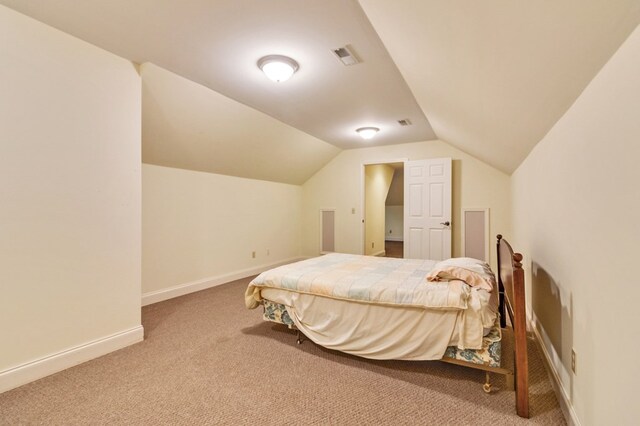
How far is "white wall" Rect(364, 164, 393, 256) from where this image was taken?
20.3 feet

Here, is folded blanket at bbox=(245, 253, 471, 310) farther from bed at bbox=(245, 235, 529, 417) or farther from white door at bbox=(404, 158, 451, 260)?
white door at bbox=(404, 158, 451, 260)

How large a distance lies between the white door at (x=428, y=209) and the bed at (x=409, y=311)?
2201mm

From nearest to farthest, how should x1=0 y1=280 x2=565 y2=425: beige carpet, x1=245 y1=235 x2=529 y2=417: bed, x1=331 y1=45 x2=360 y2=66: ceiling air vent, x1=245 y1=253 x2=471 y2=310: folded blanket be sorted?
x1=0 y1=280 x2=565 y2=425: beige carpet, x1=245 y1=235 x2=529 y2=417: bed, x1=245 y1=253 x2=471 y2=310: folded blanket, x1=331 y1=45 x2=360 y2=66: ceiling air vent

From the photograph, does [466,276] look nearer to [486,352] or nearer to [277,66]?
[486,352]

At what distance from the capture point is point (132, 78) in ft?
8.39

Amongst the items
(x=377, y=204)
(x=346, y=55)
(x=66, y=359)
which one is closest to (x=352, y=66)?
(x=346, y=55)

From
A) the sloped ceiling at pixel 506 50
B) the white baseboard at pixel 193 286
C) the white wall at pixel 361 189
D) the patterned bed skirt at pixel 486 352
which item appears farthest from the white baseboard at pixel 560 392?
the white baseboard at pixel 193 286

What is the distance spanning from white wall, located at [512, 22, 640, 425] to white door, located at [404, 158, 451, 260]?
2.88m

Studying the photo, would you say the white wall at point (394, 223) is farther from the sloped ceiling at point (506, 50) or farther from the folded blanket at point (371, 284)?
the sloped ceiling at point (506, 50)

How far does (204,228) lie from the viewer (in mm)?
4312

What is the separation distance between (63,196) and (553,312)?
11.7 feet

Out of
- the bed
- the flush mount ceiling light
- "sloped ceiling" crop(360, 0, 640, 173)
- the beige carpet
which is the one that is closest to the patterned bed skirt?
the bed

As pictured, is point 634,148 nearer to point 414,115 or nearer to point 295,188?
point 414,115

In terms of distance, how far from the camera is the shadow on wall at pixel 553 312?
1645 millimetres
